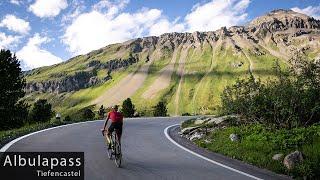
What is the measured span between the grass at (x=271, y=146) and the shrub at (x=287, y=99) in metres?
1.02

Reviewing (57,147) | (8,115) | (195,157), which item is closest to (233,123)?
(195,157)

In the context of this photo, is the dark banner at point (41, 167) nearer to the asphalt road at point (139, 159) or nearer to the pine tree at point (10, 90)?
the asphalt road at point (139, 159)

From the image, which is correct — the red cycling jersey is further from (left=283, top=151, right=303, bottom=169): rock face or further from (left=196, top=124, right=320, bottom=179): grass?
(left=283, top=151, right=303, bottom=169): rock face

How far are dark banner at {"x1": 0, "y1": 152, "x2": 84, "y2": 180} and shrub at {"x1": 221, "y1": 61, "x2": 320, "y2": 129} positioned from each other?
394 inches

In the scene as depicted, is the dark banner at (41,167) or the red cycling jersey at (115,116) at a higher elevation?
the red cycling jersey at (115,116)

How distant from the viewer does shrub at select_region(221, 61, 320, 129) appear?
1911cm

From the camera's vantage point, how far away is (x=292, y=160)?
12977mm

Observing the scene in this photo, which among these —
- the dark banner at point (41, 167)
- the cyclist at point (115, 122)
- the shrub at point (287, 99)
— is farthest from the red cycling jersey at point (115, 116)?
the shrub at point (287, 99)

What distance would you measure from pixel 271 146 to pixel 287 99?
13.1ft

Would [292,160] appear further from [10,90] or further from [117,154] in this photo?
[10,90]

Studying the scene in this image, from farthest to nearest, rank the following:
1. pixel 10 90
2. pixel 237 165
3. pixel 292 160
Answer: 1. pixel 10 90
2. pixel 237 165
3. pixel 292 160

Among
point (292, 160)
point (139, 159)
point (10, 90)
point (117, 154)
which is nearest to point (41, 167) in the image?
point (117, 154)

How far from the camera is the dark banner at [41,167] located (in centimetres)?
1028

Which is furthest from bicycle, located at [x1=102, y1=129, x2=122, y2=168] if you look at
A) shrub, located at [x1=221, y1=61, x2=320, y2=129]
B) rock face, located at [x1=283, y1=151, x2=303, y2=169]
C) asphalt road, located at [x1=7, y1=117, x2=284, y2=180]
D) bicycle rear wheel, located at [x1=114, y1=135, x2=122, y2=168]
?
shrub, located at [x1=221, y1=61, x2=320, y2=129]
